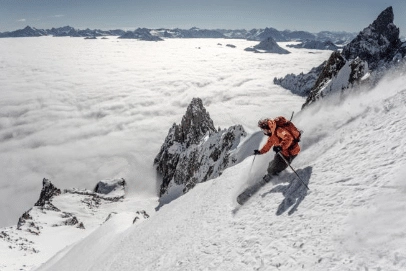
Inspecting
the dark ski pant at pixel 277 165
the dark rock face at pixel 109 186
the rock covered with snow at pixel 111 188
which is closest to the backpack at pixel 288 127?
the dark ski pant at pixel 277 165

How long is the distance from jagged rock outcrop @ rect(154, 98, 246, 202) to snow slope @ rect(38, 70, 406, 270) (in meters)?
36.2

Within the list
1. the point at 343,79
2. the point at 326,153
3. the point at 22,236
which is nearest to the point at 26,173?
the point at 22,236

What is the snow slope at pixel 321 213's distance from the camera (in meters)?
6.96

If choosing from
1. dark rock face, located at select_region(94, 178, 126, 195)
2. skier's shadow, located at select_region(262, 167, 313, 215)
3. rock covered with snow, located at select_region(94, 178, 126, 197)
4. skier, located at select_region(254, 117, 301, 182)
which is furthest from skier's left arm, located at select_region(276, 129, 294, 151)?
dark rock face, located at select_region(94, 178, 126, 195)

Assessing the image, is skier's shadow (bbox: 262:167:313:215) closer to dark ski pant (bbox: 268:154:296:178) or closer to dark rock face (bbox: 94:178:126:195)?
dark ski pant (bbox: 268:154:296:178)

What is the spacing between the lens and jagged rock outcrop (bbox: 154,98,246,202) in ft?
214

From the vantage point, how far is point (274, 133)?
1189 centimetres

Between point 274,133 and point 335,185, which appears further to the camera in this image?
point 274,133

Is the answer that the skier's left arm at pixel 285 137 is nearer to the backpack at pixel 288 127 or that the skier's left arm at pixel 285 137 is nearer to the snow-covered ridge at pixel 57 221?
the backpack at pixel 288 127

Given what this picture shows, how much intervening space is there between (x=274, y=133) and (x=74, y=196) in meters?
93.2

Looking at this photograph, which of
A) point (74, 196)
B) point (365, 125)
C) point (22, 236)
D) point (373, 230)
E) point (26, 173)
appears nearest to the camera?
point (373, 230)

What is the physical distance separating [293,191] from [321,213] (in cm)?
226

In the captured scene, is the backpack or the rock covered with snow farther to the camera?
the rock covered with snow

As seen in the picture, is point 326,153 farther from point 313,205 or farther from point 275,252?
point 275,252
